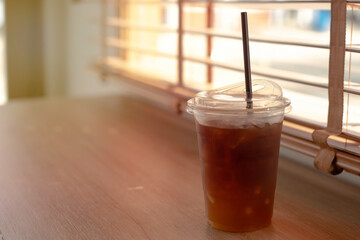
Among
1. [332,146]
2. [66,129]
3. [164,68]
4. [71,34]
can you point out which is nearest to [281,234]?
[332,146]

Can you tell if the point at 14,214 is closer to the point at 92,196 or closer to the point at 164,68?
the point at 92,196

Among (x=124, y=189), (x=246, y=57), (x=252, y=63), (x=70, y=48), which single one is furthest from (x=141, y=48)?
(x=70, y=48)

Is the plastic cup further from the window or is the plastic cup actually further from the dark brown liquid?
the window

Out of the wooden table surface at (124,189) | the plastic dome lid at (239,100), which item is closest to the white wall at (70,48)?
the wooden table surface at (124,189)

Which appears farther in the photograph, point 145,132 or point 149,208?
point 145,132

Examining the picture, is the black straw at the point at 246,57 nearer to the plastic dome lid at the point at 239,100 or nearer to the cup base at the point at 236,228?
the plastic dome lid at the point at 239,100

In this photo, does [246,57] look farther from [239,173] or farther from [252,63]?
[252,63]
